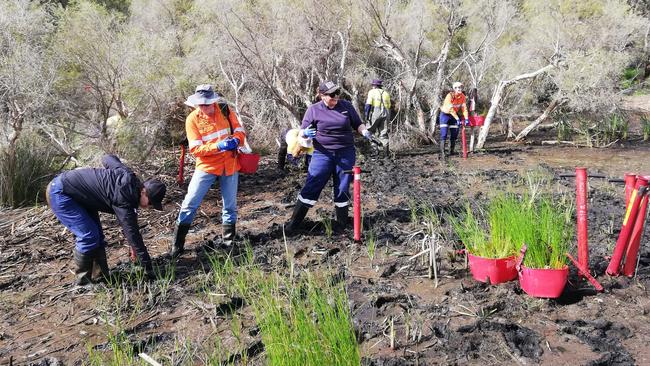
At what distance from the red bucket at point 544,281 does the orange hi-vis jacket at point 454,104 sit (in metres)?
6.86

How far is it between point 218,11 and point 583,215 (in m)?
13.0

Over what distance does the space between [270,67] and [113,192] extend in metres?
9.38

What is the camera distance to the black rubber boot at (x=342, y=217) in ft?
18.7

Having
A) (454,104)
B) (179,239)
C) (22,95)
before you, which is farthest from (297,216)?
(22,95)

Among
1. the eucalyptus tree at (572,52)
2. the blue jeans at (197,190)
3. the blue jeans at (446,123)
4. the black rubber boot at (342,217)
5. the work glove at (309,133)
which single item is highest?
the eucalyptus tree at (572,52)

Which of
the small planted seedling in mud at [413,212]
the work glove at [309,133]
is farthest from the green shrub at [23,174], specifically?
the small planted seedling in mud at [413,212]

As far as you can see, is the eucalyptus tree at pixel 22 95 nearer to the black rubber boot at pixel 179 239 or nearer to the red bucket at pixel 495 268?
the black rubber boot at pixel 179 239

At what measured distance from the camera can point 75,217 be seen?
448 centimetres

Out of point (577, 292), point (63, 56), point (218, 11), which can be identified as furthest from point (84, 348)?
point (218, 11)

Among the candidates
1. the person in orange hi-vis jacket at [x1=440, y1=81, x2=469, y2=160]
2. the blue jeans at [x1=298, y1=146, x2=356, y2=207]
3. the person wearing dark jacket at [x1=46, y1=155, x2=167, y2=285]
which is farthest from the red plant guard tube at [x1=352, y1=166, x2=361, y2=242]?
the person in orange hi-vis jacket at [x1=440, y1=81, x2=469, y2=160]

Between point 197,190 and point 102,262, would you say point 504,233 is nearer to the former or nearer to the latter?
point 197,190

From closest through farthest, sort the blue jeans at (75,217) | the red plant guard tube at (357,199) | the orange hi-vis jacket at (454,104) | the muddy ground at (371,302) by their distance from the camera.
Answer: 1. the muddy ground at (371,302)
2. the blue jeans at (75,217)
3. the red plant guard tube at (357,199)
4. the orange hi-vis jacket at (454,104)

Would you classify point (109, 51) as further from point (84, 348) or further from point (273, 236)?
point (84, 348)

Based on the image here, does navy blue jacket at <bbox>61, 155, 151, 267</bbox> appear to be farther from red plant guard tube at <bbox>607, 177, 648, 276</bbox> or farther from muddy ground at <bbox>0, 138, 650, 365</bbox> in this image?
red plant guard tube at <bbox>607, 177, 648, 276</bbox>
